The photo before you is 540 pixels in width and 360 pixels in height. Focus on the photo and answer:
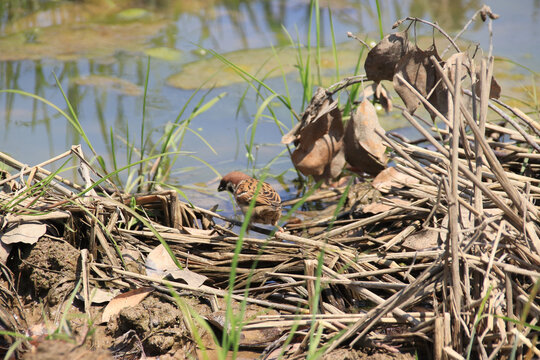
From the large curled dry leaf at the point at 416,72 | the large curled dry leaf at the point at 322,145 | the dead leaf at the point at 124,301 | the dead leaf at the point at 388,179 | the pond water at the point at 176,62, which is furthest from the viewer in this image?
the pond water at the point at 176,62

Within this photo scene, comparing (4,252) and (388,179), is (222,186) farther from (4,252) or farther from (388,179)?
(4,252)

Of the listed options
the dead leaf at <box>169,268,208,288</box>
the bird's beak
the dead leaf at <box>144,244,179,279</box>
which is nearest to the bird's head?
the bird's beak

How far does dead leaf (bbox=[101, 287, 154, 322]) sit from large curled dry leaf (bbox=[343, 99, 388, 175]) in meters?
1.75

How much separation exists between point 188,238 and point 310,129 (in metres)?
1.23

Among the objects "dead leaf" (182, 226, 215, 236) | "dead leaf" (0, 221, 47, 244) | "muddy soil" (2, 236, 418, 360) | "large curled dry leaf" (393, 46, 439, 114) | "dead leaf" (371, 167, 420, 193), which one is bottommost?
"muddy soil" (2, 236, 418, 360)

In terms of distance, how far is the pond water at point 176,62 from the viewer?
5.39 metres

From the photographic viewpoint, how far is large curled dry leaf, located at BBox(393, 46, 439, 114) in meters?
3.41

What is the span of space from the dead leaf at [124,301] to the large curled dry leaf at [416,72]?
187cm

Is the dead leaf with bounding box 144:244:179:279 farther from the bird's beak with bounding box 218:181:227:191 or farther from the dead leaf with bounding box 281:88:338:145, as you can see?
the bird's beak with bounding box 218:181:227:191

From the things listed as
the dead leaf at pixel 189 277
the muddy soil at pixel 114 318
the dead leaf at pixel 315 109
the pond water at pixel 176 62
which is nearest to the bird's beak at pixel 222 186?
the pond water at pixel 176 62

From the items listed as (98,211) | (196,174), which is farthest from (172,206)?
(196,174)

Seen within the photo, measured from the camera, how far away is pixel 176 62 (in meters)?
7.11

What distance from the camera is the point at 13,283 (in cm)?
305

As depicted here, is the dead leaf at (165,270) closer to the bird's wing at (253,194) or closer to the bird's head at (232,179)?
the bird's wing at (253,194)
